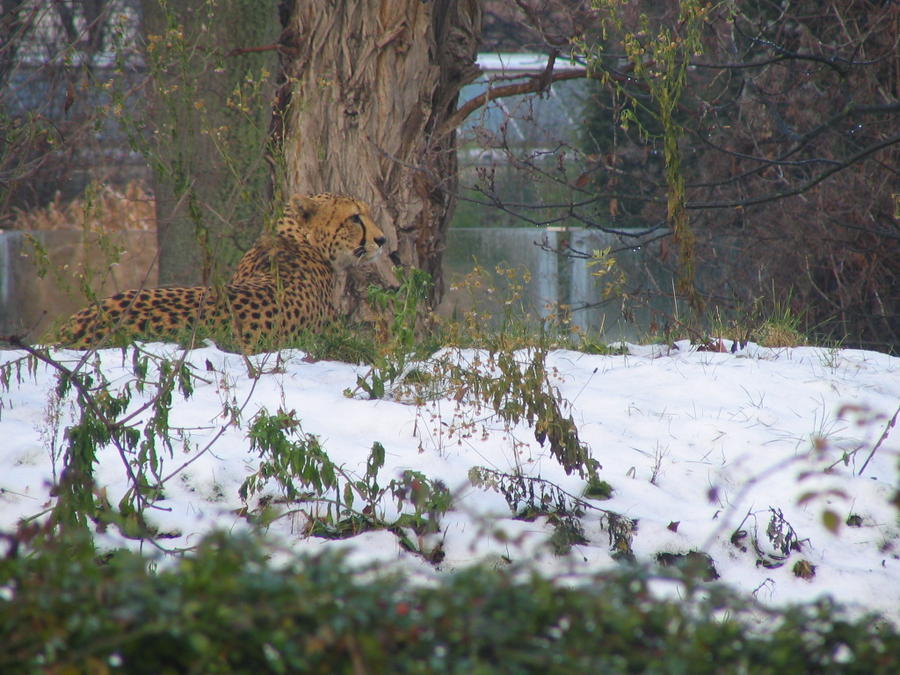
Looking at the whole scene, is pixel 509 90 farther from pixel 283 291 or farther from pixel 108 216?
pixel 108 216

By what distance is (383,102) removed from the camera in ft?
22.9

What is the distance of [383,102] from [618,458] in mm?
3630

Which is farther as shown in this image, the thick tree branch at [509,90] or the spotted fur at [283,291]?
the thick tree branch at [509,90]

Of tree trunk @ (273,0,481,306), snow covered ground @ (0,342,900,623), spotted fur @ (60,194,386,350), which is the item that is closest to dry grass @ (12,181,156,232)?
tree trunk @ (273,0,481,306)

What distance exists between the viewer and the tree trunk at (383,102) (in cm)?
692

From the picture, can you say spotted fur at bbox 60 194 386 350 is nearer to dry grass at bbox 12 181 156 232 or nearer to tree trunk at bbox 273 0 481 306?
tree trunk at bbox 273 0 481 306

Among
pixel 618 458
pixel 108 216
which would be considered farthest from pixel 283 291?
pixel 108 216

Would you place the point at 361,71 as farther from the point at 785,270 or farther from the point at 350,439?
the point at 785,270

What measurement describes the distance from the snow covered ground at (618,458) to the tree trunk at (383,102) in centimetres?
207

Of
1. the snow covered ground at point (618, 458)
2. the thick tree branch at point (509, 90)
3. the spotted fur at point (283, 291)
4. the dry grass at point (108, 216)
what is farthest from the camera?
the dry grass at point (108, 216)

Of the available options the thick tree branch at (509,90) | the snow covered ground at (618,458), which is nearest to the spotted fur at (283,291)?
the snow covered ground at (618,458)

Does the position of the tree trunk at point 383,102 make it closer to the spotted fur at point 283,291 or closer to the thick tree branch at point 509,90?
the thick tree branch at point 509,90

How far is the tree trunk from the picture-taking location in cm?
692

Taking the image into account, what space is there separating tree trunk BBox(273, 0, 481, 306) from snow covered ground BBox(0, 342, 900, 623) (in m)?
2.07
